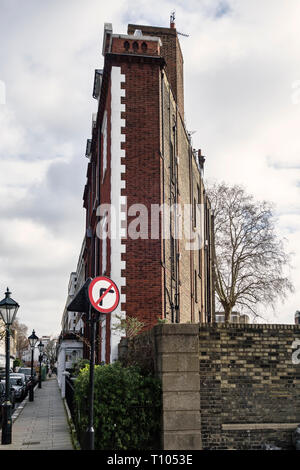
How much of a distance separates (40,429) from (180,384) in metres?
7.95

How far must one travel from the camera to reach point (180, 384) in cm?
1036

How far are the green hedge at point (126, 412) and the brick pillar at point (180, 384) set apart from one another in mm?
260

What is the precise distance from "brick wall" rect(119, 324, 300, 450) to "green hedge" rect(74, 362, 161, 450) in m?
0.28

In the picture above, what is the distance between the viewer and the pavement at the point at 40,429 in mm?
13148

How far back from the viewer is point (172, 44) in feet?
90.9

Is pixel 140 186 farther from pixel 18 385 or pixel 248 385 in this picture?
pixel 18 385

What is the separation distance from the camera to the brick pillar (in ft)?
33.1

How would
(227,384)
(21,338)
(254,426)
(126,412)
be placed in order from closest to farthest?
(126,412)
(254,426)
(227,384)
(21,338)

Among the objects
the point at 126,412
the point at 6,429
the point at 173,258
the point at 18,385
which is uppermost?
the point at 173,258

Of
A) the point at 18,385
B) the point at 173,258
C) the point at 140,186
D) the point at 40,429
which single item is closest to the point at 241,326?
the point at 40,429

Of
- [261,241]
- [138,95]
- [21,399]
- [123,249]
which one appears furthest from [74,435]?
[261,241]

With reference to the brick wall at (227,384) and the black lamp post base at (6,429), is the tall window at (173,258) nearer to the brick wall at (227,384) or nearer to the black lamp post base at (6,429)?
the black lamp post base at (6,429)

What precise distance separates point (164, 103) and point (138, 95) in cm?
157

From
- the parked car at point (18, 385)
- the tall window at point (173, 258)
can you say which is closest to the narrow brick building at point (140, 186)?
the tall window at point (173, 258)
